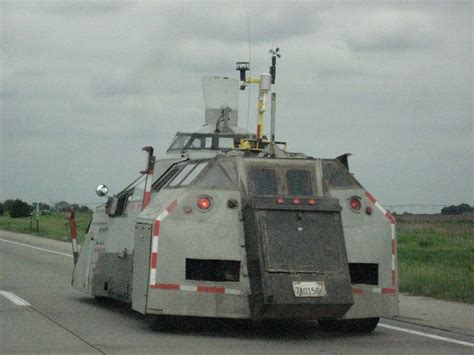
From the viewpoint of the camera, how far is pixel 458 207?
363 feet

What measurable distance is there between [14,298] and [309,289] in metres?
6.85

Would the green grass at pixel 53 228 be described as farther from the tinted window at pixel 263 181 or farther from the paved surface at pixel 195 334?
the tinted window at pixel 263 181

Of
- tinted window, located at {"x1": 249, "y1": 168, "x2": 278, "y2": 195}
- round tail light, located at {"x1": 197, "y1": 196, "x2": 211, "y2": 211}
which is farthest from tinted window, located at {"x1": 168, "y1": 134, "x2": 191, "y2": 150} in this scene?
round tail light, located at {"x1": 197, "y1": 196, "x2": 211, "y2": 211}

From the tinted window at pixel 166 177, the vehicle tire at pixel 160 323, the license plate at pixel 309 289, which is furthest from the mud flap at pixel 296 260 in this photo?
the tinted window at pixel 166 177

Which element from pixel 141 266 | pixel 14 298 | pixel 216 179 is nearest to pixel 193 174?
pixel 216 179

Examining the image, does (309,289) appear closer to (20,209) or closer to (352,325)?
(352,325)

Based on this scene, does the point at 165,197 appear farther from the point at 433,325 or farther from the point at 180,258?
the point at 433,325

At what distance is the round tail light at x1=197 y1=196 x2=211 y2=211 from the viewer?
1130cm

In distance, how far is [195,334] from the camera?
11.5 meters

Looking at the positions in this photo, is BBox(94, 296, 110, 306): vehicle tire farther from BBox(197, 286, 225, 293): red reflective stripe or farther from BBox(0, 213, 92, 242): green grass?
BBox(0, 213, 92, 242): green grass

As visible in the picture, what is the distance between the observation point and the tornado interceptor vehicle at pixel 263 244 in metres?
10.8

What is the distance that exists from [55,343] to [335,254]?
3.33 metres

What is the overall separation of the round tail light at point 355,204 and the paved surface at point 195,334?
1.57 metres

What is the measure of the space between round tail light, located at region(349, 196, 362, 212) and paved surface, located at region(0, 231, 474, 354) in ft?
5.15
